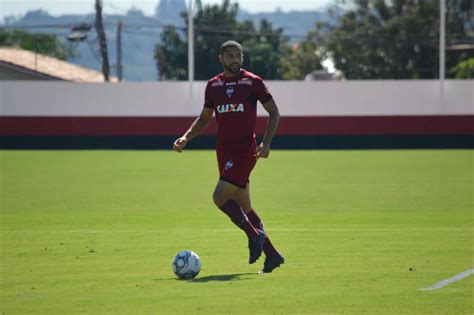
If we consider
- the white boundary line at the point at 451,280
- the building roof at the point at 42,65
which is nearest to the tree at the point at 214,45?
the building roof at the point at 42,65

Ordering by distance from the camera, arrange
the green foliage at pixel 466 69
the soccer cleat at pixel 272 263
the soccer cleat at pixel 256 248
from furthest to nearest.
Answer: the green foliage at pixel 466 69 < the soccer cleat at pixel 256 248 < the soccer cleat at pixel 272 263

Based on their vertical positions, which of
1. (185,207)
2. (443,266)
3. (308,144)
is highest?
(443,266)

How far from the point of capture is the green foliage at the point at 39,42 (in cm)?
6752

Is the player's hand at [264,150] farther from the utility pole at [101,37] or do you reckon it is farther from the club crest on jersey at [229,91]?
the utility pole at [101,37]

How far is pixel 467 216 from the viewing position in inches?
687

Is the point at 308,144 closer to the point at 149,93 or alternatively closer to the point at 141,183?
the point at 149,93

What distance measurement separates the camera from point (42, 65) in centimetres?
5281

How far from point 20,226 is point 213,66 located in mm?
31827

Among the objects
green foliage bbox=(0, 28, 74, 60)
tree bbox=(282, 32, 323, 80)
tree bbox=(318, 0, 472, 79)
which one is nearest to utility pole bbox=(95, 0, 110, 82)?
green foliage bbox=(0, 28, 74, 60)

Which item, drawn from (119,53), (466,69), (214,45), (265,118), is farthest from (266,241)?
(466,69)

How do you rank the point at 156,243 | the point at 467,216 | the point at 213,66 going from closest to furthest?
the point at 156,243 < the point at 467,216 < the point at 213,66

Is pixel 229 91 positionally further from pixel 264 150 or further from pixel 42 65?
pixel 42 65

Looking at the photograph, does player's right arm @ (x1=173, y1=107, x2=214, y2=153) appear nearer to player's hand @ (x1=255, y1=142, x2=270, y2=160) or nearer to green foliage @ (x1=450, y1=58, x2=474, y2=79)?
player's hand @ (x1=255, y1=142, x2=270, y2=160)

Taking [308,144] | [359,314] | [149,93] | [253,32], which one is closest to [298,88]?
[308,144]
